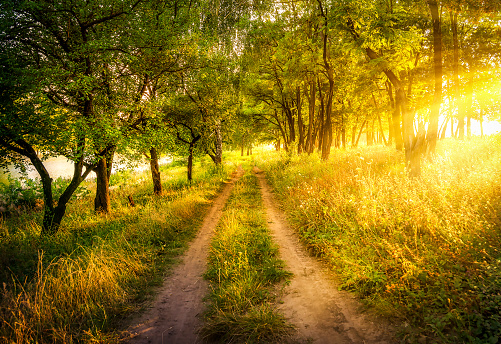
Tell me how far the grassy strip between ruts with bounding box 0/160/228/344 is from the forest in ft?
0.16

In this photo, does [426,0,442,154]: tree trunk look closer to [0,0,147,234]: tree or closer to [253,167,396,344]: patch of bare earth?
[253,167,396,344]: patch of bare earth

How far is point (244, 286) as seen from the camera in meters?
4.66

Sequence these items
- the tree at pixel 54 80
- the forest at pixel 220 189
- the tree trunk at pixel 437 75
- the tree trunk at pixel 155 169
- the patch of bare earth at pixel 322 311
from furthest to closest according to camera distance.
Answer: the tree trunk at pixel 155 169 < the tree trunk at pixel 437 75 < the tree at pixel 54 80 < the forest at pixel 220 189 < the patch of bare earth at pixel 322 311

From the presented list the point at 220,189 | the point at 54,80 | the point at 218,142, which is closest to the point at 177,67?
the point at 54,80

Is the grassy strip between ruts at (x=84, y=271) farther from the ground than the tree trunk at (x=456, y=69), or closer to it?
closer to it

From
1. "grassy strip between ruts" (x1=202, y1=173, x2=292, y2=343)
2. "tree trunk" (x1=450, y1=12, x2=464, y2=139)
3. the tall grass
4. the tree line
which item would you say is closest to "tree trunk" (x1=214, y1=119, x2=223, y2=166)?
the tree line

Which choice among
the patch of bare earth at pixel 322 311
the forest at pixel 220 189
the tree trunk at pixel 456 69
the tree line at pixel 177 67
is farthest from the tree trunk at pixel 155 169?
the tree trunk at pixel 456 69

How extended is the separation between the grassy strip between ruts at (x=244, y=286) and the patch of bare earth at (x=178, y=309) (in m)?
0.27

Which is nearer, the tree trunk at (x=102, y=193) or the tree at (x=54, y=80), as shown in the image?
the tree at (x=54, y=80)

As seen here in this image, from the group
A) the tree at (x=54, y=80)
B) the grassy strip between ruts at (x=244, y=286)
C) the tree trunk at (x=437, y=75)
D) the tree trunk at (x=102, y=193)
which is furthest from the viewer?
the tree trunk at (x=102, y=193)

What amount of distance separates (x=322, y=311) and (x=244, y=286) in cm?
155

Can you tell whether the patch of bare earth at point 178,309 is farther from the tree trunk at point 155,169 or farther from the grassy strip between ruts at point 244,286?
the tree trunk at point 155,169

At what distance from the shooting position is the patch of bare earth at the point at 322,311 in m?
3.47

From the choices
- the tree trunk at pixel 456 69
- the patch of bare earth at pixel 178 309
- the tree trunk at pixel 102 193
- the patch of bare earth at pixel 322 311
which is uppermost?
the tree trunk at pixel 456 69
